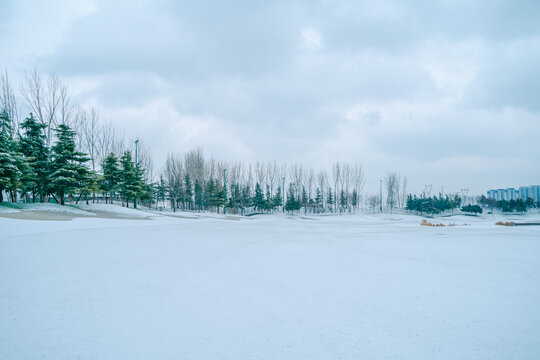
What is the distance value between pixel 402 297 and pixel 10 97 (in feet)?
103

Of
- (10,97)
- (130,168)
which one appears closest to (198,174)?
(130,168)

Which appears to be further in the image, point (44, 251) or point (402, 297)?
point (44, 251)

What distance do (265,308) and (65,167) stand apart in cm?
2016

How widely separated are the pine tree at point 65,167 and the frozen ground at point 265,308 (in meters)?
15.2

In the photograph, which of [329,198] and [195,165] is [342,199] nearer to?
[329,198]

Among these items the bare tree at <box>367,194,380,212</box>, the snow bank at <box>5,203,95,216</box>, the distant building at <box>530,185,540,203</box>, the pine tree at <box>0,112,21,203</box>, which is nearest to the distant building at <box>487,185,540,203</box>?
the distant building at <box>530,185,540,203</box>

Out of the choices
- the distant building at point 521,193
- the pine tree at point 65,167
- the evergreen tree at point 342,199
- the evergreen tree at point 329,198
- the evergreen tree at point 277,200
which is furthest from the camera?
the distant building at point 521,193

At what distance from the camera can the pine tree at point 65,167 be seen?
17828 mm

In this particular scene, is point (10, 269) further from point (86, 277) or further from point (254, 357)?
point (254, 357)

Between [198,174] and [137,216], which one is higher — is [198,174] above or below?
above

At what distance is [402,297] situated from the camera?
3146mm

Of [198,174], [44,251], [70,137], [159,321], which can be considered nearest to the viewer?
[159,321]

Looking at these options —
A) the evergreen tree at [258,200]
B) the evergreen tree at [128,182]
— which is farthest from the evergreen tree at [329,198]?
the evergreen tree at [128,182]

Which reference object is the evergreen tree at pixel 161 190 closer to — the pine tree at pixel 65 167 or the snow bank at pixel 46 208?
the pine tree at pixel 65 167
